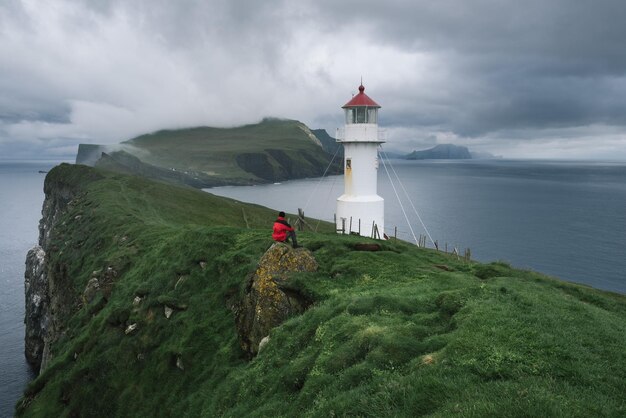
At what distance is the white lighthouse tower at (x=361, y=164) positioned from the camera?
38562 millimetres

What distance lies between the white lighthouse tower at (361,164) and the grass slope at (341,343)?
10.7 m

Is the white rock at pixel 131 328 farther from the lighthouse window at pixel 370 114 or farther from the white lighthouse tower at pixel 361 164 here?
the lighthouse window at pixel 370 114

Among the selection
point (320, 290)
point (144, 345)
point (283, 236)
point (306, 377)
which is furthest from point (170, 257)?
point (306, 377)

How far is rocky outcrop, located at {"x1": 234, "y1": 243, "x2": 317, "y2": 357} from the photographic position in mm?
18984

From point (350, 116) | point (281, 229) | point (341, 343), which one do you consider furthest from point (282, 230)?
point (350, 116)

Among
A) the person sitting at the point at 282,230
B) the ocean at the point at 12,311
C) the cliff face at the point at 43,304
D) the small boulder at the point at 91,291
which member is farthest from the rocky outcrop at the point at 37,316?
the person sitting at the point at 282,230

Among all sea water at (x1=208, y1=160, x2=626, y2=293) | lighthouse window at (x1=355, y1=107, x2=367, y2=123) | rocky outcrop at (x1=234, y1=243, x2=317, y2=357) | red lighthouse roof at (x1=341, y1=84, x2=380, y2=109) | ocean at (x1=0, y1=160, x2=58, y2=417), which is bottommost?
ocean at (x1=0, y1=160, x2=58, y2=417)

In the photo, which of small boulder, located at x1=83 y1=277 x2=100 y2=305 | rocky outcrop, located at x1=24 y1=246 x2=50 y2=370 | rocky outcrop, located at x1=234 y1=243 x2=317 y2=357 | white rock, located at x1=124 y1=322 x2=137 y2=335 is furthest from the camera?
rocky outcrop, located at x1=24 y1=246 x2=50 y2=370

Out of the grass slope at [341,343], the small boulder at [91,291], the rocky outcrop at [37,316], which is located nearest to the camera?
the grass slope at [341,343]

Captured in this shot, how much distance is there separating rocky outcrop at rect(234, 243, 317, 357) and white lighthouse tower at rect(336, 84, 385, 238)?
58.8 ft

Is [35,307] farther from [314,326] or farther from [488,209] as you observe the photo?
[488,209]

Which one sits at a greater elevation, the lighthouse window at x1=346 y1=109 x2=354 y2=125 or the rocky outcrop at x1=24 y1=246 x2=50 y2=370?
the lighthouse window at x1=346 y1=109 x2=354 y2=125

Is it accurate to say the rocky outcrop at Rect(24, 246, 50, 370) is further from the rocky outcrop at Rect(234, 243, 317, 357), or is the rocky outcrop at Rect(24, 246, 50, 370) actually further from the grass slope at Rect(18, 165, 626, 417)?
the rocky outcrop at Rect(234, 243, 317, 357)

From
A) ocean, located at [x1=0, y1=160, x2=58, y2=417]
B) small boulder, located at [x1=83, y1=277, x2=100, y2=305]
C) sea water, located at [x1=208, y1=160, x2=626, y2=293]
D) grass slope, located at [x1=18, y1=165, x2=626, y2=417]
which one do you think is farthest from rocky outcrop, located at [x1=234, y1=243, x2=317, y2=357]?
ocean, located at [x1=0, y1=160, x2=58, y2=417]
